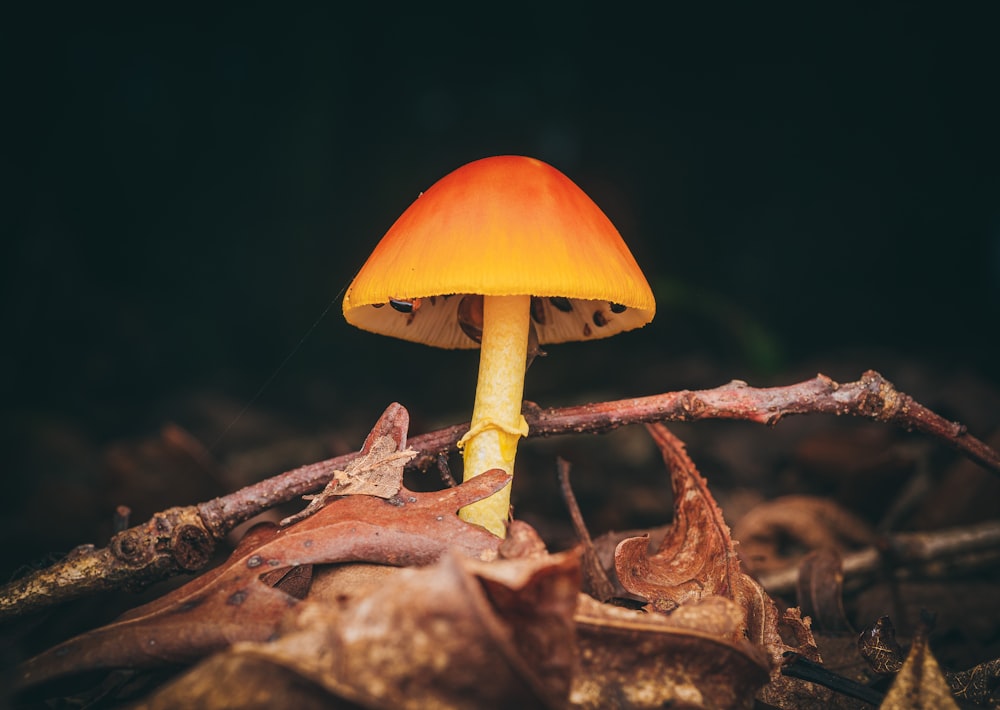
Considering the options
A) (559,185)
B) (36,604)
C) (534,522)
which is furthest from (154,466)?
(559,185)

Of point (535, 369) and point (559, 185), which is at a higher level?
point (535, 369)

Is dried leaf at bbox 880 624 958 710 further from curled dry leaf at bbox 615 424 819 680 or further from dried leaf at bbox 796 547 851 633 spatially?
dried leaf at bbox 796 547 851 633

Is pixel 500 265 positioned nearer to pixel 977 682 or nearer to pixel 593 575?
pixel 593 575

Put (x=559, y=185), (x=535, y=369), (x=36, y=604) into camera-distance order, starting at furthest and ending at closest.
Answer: (x=535, y=369)
(x=559, y=185)
(x=36, y=604)

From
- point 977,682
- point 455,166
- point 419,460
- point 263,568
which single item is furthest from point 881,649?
point 455,166

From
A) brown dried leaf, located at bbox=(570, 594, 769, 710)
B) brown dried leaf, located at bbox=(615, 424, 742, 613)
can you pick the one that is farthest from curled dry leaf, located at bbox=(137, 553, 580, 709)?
brown dried leaf, located at bbox=(615, 424, 742, 613)

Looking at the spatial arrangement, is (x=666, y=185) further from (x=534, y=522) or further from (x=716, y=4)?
(x=534, y=522)

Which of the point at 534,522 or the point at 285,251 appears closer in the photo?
the point at 534,522
